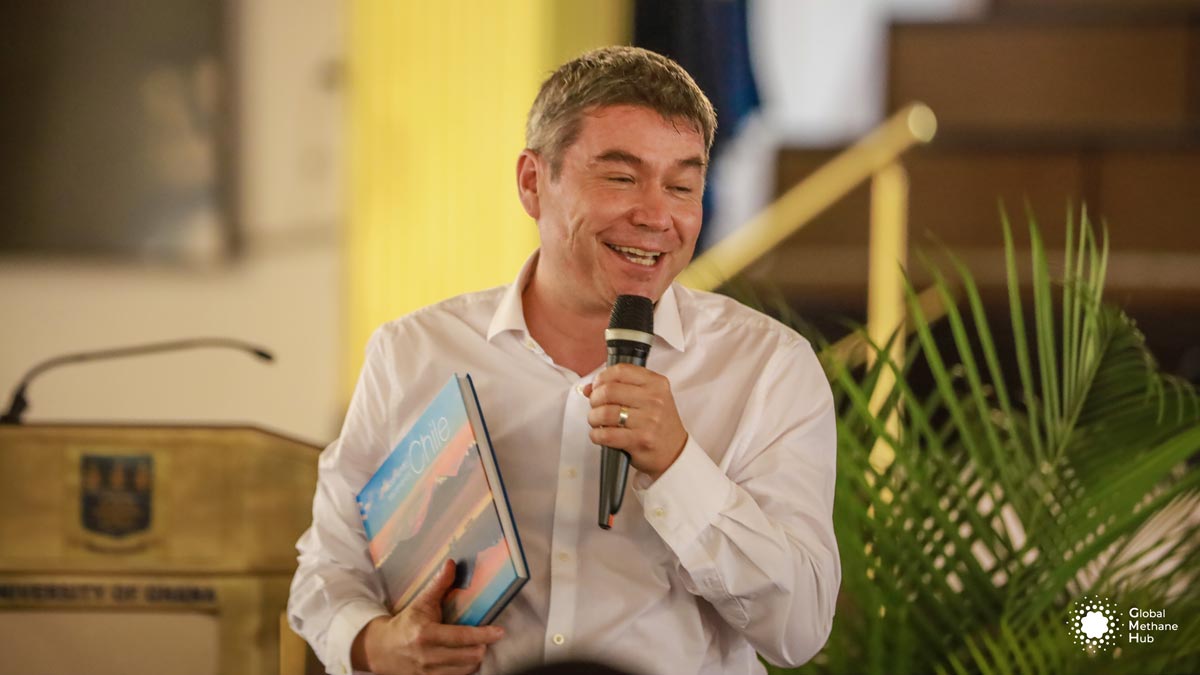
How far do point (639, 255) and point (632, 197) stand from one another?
61mm

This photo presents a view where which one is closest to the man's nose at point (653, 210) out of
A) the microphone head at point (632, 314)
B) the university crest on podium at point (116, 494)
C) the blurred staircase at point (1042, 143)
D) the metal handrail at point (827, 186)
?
the microphone head at point (632, 314)

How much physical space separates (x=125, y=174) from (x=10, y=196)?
15.1 inches

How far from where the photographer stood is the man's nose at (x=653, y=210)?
4.42 feet

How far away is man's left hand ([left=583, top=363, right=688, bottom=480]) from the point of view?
119cm

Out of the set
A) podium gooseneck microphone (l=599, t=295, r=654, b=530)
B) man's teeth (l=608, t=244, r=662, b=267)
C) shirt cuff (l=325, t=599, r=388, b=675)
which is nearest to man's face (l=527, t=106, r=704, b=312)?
man's teeth (l=608, t=244, r=662, b=267)

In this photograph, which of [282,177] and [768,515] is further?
[282,177]

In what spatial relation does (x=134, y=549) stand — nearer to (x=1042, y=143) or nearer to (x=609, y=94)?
(x=609, y=94)

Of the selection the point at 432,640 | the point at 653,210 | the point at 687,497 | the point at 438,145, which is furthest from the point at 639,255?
the point at 438,145

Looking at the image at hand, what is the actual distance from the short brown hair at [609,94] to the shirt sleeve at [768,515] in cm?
28

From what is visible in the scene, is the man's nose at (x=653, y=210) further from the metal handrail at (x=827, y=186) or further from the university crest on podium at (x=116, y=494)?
the metal handrail at (x=827, y=186)

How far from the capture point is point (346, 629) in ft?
4.64

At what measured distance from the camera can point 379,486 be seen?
1431 mm

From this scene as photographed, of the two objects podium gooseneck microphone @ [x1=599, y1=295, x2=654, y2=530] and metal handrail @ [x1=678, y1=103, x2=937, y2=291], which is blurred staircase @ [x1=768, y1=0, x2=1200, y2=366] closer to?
metal handrail @ [x1=678, y1=103, x2=937, y2=291]

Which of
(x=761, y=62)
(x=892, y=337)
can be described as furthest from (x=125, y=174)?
(x=892, y=337)
